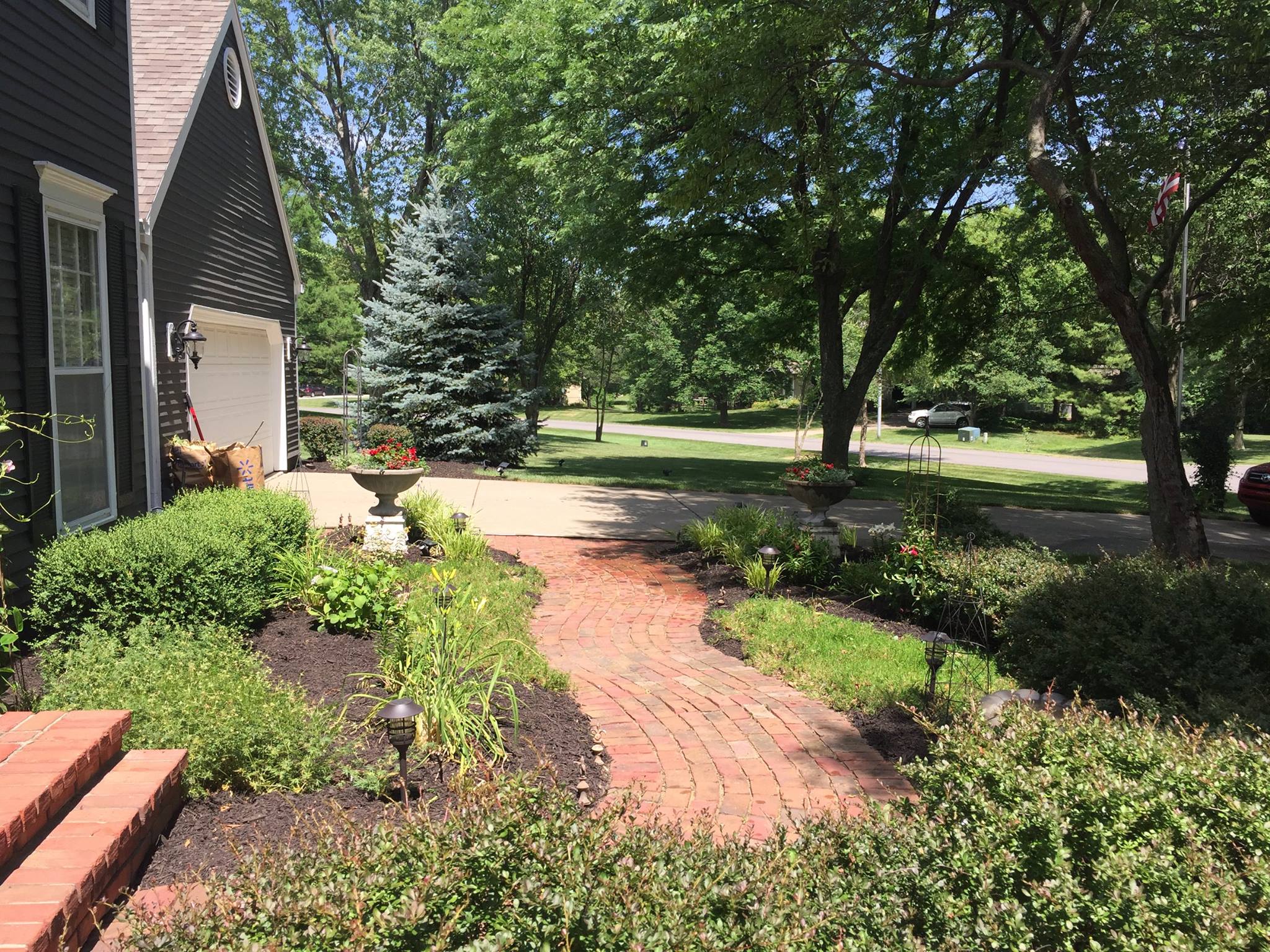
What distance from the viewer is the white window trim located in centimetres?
616

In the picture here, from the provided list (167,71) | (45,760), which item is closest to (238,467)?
(167,71)

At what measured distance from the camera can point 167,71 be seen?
11.5 m

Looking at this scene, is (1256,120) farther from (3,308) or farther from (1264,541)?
(3,308)

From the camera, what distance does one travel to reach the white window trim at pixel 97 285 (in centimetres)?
616

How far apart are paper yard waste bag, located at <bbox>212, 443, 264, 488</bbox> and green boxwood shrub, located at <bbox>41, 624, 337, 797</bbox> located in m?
6.23

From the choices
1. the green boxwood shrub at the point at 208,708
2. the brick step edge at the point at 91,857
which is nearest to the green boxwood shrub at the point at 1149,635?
the green boxwood shrub at the point at 208,708

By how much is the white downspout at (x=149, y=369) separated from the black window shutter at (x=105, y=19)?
70.9 inches

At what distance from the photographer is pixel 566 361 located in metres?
45.5

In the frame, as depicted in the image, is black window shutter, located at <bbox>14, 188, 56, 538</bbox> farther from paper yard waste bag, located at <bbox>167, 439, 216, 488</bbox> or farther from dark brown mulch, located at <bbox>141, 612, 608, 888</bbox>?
paper yard waste bag, located at <bbox>167, 439, 216, 488</bbox>

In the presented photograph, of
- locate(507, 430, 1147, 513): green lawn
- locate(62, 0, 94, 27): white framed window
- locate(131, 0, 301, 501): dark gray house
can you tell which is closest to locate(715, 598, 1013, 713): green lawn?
locate(131, 0, 301, 501): dark gray house

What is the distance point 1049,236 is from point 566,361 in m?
32.8

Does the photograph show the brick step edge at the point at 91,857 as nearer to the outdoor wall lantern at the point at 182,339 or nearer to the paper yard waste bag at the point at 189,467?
the paper yard waste bag at the point at 189,467

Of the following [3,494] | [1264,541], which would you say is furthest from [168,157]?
[1264,541]

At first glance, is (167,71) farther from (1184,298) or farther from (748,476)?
(1184,298)
